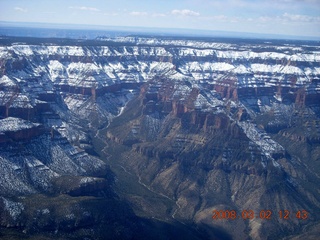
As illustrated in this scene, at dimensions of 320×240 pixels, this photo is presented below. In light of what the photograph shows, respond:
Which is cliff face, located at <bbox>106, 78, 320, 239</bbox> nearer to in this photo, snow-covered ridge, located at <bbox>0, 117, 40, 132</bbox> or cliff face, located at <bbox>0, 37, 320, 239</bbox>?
cliff face, located at <bbox>0, 37, 320, 239</bbox>

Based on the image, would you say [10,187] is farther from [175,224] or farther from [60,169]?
[175,224]

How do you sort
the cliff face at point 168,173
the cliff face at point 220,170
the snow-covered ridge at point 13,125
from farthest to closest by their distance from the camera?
the snow-covered ridge at point 13,125 < the cliff face at point 220,170 < the cliff face at point 168,173
